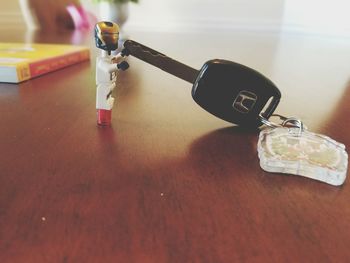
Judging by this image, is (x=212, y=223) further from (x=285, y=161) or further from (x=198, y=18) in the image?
(x=198, y=18)

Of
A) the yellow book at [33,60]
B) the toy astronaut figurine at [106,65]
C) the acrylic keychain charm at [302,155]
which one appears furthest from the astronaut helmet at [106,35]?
the yellow book at [33,60]

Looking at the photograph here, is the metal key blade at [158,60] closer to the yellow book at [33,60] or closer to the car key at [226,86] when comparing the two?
the car key at [226,86]

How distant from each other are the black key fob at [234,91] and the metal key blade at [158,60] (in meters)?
0.02

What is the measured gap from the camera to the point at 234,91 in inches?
13.6

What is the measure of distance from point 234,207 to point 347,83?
1.87 feet

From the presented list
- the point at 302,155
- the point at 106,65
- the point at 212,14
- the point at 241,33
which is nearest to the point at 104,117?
the point at 106,65

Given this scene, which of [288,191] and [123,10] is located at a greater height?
[123,10]

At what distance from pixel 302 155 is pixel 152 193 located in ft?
0.45

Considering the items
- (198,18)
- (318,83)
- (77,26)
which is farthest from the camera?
(198,18)

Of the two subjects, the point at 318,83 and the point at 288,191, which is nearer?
the point at 288,191

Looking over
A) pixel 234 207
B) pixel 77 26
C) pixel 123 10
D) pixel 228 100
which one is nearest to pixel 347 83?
pixel 228 100

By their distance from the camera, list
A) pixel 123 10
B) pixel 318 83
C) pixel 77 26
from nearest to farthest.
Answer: pixel 318 83
pixel 123 10
pixel 77 26

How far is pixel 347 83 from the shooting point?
672mm

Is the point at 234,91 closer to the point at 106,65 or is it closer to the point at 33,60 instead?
the point at 106,65
